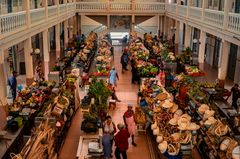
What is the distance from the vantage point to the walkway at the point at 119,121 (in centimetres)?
1155

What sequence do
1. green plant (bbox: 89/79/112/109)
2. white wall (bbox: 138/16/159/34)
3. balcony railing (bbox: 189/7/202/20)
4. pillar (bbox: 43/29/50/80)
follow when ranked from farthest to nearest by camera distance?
white wall (bbox: 138/16/159/34), pillar (bbox: 43/29/50/80), balcony railing (bbox: 189/7/202/20), green plant (bbox: 89/79/112/109)

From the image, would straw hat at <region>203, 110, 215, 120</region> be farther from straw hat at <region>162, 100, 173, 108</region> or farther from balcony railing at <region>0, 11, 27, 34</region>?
balcony railing at <region>0, 11, 27, 34</region>

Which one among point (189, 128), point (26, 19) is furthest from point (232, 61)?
point (189, 128)

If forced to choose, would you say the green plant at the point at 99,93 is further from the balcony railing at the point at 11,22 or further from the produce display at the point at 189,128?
the balcony railing at the point at 11,22

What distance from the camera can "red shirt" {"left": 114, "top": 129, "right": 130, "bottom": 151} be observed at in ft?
32.9

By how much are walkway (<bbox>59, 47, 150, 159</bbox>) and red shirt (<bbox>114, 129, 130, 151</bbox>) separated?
4.15ft

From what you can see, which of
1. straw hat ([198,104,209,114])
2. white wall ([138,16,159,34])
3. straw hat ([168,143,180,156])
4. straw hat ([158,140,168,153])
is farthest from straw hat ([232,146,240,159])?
white wall ([138,16,159,34])

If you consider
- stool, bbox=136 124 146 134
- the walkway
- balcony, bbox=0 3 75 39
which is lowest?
the walkway

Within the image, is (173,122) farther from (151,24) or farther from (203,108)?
(151,24)

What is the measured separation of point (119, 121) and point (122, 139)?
4.30 metres

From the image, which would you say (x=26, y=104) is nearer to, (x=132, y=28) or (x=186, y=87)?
(x=186, y=87)

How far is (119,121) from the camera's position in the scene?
14.4 m

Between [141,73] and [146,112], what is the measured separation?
5942 mm

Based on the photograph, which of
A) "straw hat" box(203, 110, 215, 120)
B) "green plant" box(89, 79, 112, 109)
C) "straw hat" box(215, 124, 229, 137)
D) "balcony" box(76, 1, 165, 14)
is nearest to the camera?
"straw hat" box(215, 124, 229, 137)
